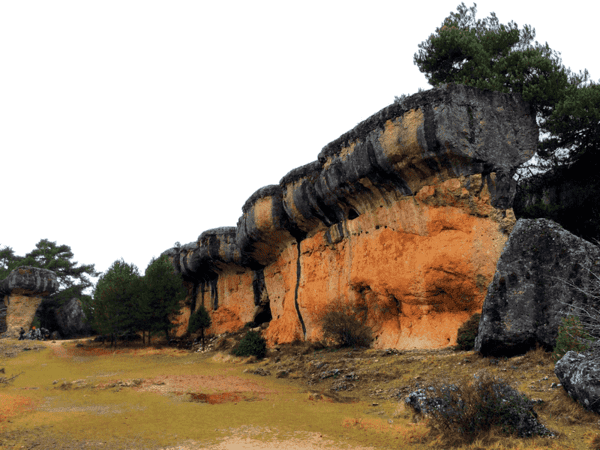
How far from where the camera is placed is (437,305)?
12336mm

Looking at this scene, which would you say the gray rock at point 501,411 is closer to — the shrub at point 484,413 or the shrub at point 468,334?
the shrub at point 484,413

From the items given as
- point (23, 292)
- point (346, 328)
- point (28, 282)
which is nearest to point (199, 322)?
point (346, 328)

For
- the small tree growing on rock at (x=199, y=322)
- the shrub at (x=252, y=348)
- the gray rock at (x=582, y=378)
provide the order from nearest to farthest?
the gray rock at (x=582, y=378)
the shrub at (x=252, y=348)
the small tree growing on rock at (x=199, y=322)

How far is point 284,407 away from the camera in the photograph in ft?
26.2

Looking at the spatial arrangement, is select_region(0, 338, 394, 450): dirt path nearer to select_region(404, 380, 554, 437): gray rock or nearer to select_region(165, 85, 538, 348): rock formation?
select_region(404, 380, 554, 437): gray rock

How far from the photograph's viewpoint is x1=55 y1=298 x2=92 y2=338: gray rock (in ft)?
117

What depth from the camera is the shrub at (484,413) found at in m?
4.73

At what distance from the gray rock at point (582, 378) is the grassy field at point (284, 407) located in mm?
138

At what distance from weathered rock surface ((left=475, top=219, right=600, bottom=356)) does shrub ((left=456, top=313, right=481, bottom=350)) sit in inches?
60.9

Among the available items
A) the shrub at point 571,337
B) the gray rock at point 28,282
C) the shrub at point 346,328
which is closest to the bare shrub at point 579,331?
the shrub at point 571,337

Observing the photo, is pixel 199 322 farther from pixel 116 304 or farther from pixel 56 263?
pixel 56 263

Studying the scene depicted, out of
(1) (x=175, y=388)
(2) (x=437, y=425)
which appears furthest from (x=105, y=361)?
(2) (x=437, y=425)

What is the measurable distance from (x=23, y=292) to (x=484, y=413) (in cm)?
3426

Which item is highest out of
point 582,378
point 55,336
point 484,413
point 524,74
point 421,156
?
point 524,74
